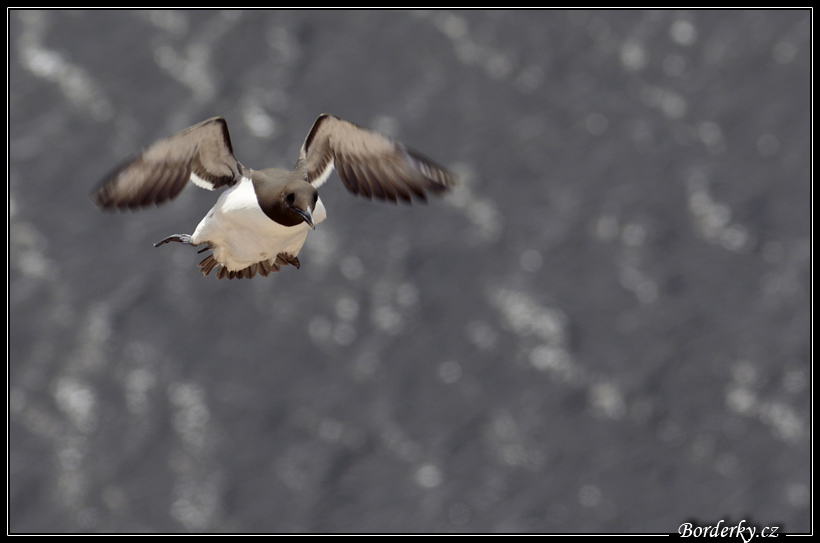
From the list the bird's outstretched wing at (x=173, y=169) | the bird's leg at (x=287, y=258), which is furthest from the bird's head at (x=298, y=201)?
the bird's leg at (x=287, y=258)

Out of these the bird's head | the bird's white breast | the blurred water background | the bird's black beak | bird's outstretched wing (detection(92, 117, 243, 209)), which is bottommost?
the bird's black beak

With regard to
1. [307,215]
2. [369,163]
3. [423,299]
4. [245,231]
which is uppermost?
[423,299]

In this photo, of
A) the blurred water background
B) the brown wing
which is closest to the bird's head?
the brown wing

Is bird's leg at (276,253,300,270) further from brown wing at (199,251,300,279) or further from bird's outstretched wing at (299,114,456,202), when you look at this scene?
bird's outstretched wing at (299,114,456,202)

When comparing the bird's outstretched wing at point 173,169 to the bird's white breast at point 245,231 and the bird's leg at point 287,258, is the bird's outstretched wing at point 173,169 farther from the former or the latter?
the bird's leg at point 287,258

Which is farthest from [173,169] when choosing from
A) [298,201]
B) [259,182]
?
[298,201]

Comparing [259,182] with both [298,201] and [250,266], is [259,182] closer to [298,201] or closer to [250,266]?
[298,201]

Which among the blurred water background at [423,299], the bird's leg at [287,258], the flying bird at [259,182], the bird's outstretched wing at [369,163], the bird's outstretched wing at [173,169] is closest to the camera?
the flying bird at [259,182]
